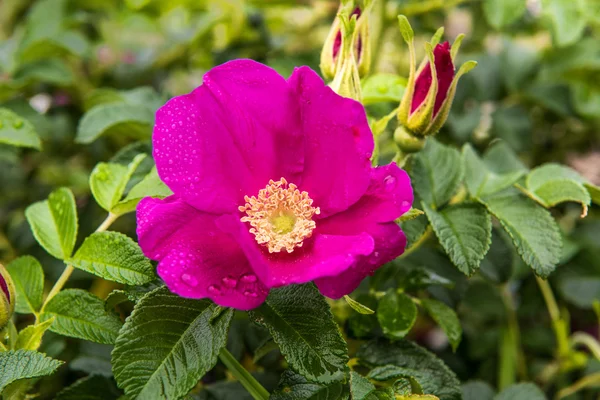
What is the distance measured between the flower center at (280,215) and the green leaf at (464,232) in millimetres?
131

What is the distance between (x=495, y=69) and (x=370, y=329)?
66 cm

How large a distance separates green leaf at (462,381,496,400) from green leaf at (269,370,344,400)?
0.28 meters

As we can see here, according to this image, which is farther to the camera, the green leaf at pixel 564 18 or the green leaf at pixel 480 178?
the green leaf at pixel 564 18

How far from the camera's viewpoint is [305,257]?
53 centimetres

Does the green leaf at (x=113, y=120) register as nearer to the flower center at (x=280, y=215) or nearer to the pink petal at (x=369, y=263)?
the flower center at (x=280, y=215)

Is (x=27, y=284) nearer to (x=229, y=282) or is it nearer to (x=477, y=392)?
(x=229, y=282)

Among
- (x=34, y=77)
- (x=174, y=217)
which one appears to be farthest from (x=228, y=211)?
(x=34, y=77)

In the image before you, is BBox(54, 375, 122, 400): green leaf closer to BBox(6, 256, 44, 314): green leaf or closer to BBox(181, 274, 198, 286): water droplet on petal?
BBox(6, 256, 44, 314): green leaf

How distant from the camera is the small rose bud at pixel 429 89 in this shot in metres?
0.58

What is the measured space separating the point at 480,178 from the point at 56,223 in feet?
1.56

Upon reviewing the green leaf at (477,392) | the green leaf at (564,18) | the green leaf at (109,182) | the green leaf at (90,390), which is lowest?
the green leaf at (477,392)

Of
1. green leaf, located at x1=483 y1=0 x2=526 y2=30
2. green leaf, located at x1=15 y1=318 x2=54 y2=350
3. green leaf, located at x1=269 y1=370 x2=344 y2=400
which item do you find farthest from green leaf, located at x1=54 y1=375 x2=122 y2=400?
green leaf, located at x1=483 y1=0 x2=526 y2=30

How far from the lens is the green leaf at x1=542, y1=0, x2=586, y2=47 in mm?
958

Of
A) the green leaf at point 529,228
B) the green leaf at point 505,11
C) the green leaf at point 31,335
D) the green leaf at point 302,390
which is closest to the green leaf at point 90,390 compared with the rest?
the green leaf at point 31,335
